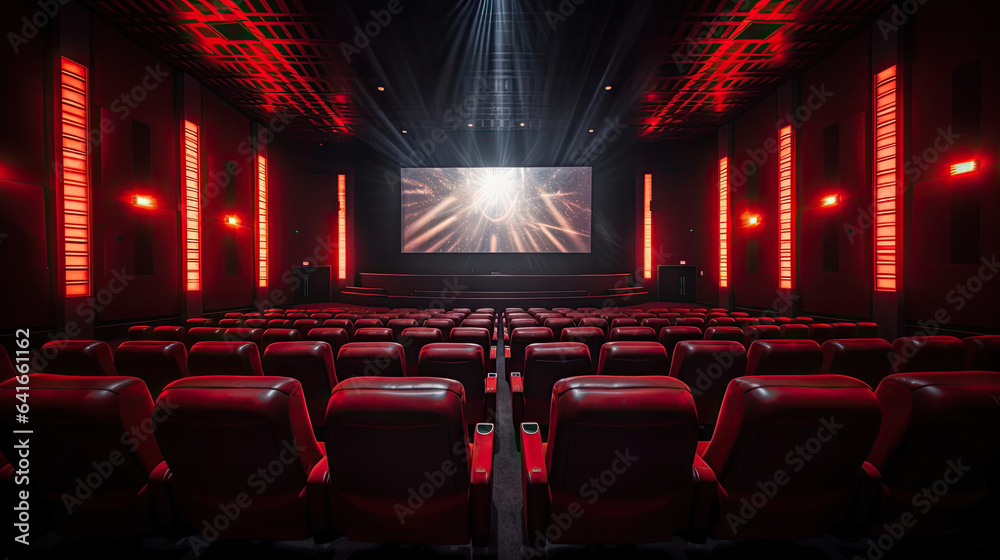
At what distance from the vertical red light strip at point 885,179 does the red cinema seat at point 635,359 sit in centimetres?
601

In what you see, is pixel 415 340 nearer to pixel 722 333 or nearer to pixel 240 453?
pixel 240 453

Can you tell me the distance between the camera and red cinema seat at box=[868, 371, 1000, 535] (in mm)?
1174

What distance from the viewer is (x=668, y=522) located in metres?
1.30

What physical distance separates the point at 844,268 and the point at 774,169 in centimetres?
277

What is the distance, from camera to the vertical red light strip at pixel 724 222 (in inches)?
394

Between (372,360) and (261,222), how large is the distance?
9584 millimetres

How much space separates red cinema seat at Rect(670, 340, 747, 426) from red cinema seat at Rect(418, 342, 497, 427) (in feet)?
3.99

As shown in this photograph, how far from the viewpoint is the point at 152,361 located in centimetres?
234

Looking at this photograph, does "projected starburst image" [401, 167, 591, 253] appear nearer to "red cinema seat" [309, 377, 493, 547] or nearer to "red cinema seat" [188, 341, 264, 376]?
"red cinema seat" [188, 341, 264, 376]

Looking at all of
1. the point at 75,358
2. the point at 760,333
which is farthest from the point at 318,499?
the point at 760,333

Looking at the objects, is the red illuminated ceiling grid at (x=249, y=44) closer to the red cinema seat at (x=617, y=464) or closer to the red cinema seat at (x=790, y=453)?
the red cinema seat at (x=617, y=464)

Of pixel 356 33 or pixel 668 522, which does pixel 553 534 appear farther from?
pixel 356 33

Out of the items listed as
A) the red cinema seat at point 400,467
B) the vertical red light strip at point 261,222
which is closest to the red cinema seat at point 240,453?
the red cinema seat at point 400,467

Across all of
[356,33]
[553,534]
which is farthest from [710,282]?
[553,534]
